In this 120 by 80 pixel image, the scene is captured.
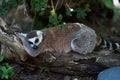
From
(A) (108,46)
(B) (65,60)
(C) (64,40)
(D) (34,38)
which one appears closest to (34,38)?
(D) (34,38)

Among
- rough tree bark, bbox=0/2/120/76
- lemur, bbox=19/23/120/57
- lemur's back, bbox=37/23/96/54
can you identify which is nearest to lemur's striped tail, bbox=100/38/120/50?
lemur, bbox=19/23/120/57

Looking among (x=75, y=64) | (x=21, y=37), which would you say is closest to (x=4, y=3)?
(x=21, y=37)

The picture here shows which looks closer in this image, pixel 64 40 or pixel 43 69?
pixel 43 69

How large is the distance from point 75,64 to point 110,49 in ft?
2.52

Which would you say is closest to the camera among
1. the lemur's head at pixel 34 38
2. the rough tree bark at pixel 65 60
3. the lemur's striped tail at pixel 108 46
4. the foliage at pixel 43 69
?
the rough tree bark at pixel 65 60

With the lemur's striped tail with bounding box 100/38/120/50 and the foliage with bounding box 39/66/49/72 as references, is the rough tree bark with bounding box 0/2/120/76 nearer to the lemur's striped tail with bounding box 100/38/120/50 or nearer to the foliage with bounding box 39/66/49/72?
the foliage with bounding box 39/66/49/72

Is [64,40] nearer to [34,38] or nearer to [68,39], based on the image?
[68,39]

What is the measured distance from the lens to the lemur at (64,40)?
5.12 m

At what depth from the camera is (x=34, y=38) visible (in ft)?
17.0

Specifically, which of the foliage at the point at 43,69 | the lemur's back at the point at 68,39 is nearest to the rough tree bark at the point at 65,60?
the foliage at the point at 43,69

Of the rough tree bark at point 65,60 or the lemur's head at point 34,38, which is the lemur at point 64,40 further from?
the rough tree bark at point 65,60

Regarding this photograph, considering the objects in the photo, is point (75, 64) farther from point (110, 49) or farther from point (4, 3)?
point (4, 3)

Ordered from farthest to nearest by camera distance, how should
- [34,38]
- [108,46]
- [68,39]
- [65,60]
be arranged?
[68,39], [34,38], [108,46], [65,60]

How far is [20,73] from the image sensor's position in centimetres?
487
